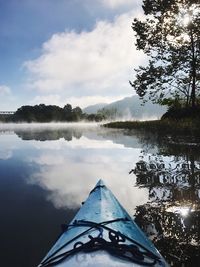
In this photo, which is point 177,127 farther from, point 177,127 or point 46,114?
point 46,114

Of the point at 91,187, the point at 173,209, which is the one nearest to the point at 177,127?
the point at 91,187

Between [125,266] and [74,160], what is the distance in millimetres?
10337

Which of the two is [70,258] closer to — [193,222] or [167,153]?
[193,222]

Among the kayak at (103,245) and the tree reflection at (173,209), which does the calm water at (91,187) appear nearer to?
the tree reflection at (173,209)

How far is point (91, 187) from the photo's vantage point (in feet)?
27.9

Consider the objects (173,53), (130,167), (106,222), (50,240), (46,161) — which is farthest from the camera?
(173,53)

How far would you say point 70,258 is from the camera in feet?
10.7

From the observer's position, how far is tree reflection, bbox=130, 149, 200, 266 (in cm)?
439

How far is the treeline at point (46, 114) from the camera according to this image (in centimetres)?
11744

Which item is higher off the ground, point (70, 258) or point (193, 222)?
point (70, 258)

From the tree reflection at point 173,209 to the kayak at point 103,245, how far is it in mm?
689

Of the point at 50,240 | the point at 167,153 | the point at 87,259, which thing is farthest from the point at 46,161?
the point at 87,259

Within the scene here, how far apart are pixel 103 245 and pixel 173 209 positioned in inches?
119

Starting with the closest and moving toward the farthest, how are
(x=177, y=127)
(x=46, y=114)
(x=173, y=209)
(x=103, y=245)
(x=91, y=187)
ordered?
1. (x=103, y=245)
2. (x=173, y=209)
3. (x=91, y=187)
4. (x=177, y=127)
5. (x=46, y=114)
